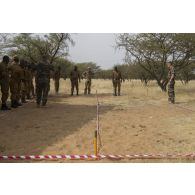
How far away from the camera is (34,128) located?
27.0 ft

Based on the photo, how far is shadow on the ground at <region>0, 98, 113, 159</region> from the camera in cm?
642

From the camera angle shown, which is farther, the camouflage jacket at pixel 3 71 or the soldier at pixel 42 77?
the soldier at pixel 42 77

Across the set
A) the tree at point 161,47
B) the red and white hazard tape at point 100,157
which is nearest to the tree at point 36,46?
the tree at point 161,47

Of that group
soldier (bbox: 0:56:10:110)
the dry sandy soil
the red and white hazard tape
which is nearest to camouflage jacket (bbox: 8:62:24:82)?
soldier (bbox: 0:56:10:110)

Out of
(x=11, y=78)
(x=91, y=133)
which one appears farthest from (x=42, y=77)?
(x=91, y=133)

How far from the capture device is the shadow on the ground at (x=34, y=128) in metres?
6.42

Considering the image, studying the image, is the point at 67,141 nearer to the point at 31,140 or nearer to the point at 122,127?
the point at 31,140

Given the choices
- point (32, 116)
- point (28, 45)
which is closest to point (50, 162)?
point (32, 116)

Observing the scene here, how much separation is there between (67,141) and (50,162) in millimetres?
1410

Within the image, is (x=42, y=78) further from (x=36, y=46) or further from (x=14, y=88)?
A: (x=36, y=46)

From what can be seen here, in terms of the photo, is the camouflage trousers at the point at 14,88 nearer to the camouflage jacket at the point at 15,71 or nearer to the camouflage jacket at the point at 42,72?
the camouflage jacket at the point at 15,71

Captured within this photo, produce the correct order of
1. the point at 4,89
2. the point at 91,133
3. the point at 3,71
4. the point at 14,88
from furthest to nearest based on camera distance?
the point at 14,88, the point at 4,89, the point at 3,71, the point at 91,133

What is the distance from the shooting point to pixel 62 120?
9.38 metres

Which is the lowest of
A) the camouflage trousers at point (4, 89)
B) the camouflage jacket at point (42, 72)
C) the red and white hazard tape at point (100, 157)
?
the red and white hazard tape at point (100, 157)
